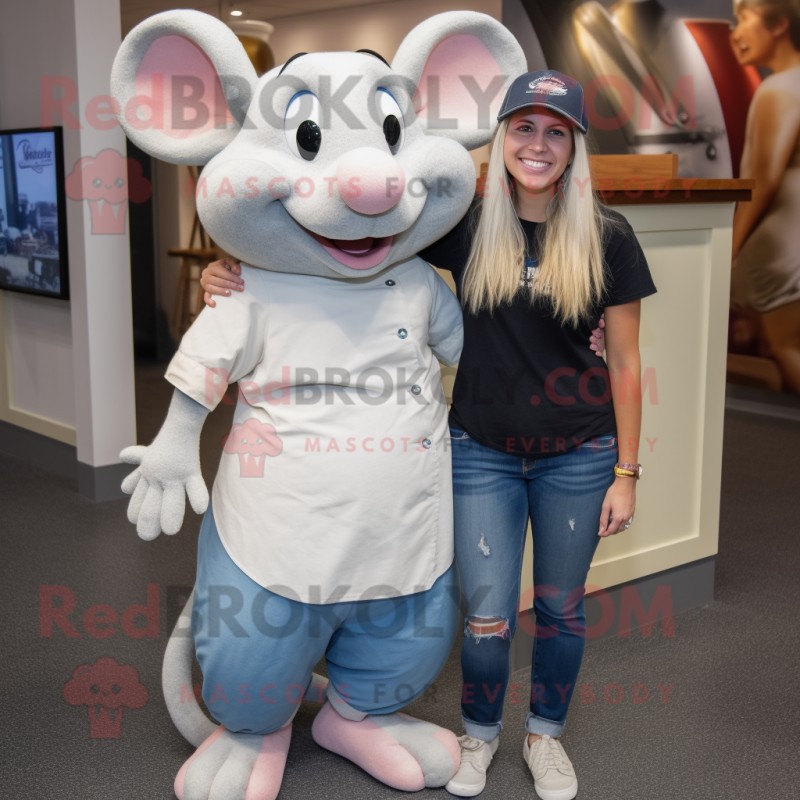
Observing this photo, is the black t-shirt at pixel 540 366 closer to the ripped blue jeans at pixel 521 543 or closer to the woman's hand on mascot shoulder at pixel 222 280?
the ripped blue jeans at pixel 521 543

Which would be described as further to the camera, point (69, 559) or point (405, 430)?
point (69, 559)

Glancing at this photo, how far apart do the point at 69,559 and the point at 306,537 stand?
1854 millimetres

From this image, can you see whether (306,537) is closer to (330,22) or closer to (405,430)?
(405,430)

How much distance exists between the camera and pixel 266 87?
1771mm

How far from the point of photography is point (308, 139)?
1.74 m

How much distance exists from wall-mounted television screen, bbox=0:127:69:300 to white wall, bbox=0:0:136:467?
93mm

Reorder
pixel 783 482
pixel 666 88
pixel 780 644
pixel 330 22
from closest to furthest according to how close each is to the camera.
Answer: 1. pixel 780 644
2. pixel 783 482
3. pixel 666 88
4. pixel 330 22

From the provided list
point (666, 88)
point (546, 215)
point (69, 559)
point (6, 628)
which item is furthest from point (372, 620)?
point (666, 88)

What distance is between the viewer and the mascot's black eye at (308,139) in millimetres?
1742

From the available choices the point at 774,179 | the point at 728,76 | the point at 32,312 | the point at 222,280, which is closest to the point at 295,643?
the point at 222,280

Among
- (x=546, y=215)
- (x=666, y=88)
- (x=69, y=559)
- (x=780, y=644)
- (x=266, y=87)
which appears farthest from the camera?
(x=666, y=88)

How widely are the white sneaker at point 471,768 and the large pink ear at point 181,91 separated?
1327 millimetres

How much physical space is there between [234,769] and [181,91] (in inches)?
52.5

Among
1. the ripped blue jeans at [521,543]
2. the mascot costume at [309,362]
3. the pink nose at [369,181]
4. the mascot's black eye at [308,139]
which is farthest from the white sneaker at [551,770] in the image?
the mascot's black eye at [308,139]
